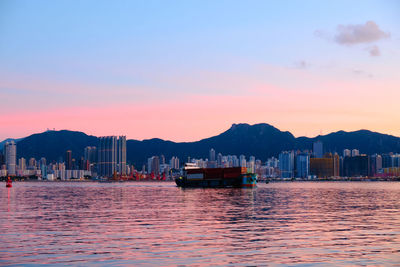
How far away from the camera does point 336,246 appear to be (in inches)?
1256

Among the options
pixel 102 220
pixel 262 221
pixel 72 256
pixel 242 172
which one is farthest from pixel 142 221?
pixel 242 172

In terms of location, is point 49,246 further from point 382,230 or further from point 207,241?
point 382,230

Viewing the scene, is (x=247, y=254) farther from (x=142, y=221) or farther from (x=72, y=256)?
(x=142, y=221)

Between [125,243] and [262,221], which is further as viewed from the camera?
[262,221]

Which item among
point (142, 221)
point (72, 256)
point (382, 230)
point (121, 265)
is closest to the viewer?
point (121, 265)

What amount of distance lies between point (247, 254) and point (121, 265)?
24.5 feet

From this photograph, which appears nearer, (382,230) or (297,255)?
(297,255)

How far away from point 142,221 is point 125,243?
1547cm

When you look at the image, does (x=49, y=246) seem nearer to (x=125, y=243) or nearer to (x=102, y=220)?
(x=125, y=243)

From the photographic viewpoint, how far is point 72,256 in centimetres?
2797

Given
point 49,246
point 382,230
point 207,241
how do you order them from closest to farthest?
point 49,246 → point 207,241 → point 382,230


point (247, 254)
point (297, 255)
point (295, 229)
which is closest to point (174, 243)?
point (247, 254)

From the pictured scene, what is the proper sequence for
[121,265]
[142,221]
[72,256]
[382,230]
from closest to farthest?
1. [121,265]
2. [72,256]
3. [382,230]
4. [142,221]

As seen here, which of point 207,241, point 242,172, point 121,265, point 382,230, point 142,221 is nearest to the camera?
point 121,265
